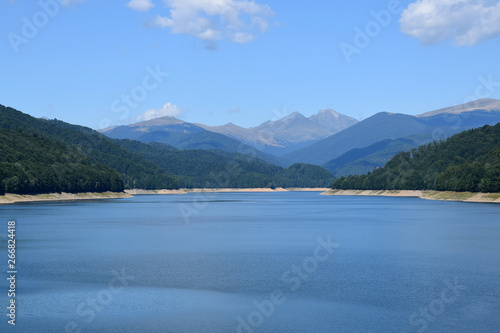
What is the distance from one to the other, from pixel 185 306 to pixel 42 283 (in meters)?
13.6

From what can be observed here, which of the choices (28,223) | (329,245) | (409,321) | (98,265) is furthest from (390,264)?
(28,223)

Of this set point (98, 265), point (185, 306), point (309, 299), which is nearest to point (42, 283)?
point (98, 265)

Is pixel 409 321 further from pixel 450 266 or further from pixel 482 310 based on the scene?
pixel 450 266

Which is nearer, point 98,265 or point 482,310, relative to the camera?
point 482,310

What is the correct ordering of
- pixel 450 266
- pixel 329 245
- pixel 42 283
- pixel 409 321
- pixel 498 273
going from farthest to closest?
pixel 329 245, pixel 450 266, pixel 498 273, pixel 42 283, pixel 409 321

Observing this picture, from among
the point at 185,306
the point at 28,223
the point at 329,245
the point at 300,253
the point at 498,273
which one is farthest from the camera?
the point at 28,223

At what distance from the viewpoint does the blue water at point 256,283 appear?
1298 inches

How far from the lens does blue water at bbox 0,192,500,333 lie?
33.0 m

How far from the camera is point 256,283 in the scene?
44.8 m

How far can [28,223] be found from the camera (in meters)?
102

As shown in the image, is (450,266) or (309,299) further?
(450,266)

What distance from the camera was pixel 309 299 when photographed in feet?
128

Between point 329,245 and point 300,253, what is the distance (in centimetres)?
897

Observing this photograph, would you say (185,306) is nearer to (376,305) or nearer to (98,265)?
(376,305)
